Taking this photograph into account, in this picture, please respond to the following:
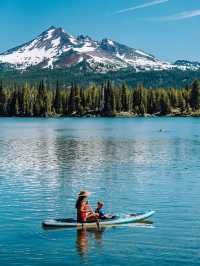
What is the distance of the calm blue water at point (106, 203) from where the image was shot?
31500mm


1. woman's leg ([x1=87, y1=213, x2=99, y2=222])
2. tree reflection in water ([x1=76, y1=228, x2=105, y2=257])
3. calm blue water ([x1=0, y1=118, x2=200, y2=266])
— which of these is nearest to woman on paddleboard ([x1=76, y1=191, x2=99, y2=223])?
woman's leg ([x1=87, y1=213, x2=99, y2=222])

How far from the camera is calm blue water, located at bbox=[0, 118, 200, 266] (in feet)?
103

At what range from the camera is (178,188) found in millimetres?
53094

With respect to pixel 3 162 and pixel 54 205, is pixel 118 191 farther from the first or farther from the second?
pixel 3 162

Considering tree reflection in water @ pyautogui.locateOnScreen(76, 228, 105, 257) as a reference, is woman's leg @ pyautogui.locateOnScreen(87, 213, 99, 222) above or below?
above

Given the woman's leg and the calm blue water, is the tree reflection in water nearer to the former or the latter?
the calm blue water

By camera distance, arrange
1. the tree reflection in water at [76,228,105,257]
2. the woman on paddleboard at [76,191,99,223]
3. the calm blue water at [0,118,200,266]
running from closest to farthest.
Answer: the calm blue water at [0,118,200,266] < the tree reflection in water at [76,228,105,257] < the woman on paddleboard at [76,191,99,223]

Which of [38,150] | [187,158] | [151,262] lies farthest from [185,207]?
[38,150]

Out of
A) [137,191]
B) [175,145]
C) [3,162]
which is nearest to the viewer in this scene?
[137,191]

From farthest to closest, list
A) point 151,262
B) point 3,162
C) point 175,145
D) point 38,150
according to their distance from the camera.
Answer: point 175,145
point 38,150
point 3,162
point 151,262

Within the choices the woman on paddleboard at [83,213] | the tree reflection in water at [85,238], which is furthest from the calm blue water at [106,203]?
the woman on paddleboard at [83,213]

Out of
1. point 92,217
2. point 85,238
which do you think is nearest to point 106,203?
point 92,217

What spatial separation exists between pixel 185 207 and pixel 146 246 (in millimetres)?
11600

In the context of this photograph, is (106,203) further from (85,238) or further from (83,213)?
(85,238)
